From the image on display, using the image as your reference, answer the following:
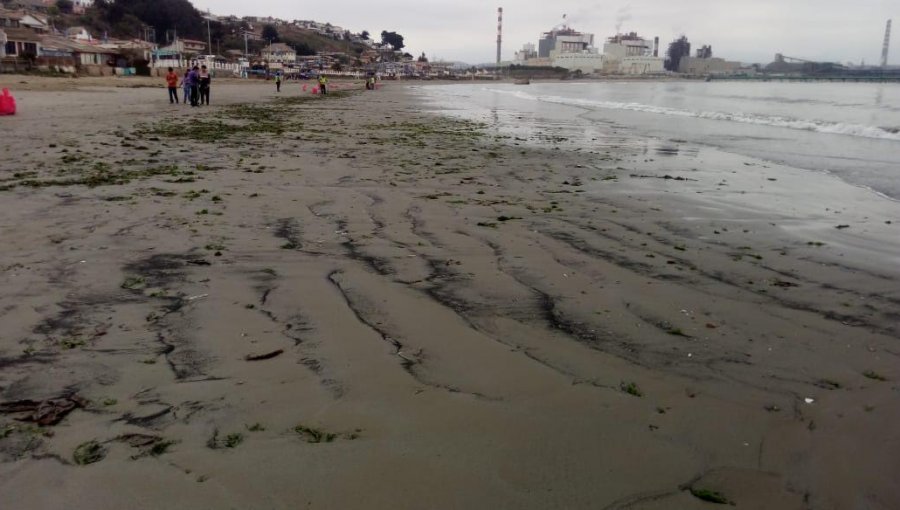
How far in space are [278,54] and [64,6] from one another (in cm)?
4502

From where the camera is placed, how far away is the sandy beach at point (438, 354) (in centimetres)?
222

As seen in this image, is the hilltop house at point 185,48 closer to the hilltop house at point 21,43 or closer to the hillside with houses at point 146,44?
the hillside with houses at point 146,44

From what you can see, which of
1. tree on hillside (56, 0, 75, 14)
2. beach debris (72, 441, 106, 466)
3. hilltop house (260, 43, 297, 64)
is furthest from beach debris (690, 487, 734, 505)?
tree on hillside (56, 0, 75, 14)

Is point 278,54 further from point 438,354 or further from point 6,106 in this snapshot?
point 438,354

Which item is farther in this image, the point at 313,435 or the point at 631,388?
the point at 631,388

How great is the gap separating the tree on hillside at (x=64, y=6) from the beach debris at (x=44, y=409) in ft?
495

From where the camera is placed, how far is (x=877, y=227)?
6.59m

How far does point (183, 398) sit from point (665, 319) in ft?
9.24

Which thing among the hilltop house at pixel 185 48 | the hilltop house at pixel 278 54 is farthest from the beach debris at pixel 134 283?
the hilltop house at pixel 278 54

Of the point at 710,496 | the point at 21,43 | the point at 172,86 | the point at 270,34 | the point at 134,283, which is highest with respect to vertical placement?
the point at 270,34

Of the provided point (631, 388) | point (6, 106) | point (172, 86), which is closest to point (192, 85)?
point (172, 86)

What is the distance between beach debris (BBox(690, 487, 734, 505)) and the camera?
215 centimetres

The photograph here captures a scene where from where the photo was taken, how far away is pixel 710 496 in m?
2.17

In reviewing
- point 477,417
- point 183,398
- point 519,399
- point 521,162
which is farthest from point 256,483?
point 521,162
